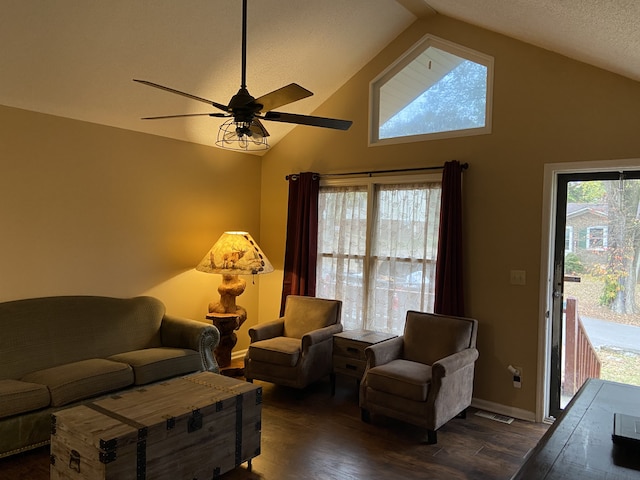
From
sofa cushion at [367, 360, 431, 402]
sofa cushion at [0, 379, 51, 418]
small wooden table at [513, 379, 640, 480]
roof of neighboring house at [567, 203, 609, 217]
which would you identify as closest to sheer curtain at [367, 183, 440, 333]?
sofa cushion at [367, 360, 431, 402]

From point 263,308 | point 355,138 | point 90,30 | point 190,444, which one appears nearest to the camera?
point 190,444

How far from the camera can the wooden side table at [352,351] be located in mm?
4082

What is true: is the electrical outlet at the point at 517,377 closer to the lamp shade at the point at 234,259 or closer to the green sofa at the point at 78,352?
the lamp shade at the point at 234,259

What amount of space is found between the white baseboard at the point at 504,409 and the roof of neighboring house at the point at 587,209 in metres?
1.68

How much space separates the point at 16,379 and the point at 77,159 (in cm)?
183

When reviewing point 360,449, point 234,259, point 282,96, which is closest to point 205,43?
point 282,96

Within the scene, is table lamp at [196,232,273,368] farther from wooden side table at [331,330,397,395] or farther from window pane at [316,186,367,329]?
wooden side table at [331,330,397,395]

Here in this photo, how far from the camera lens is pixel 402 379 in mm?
3414

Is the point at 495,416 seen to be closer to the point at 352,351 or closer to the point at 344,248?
the point at 352,351

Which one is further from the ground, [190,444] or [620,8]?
[620,8]

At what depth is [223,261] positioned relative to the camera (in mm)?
4520

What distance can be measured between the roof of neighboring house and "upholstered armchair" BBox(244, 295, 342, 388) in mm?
2232

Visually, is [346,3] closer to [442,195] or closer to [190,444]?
[442,195]

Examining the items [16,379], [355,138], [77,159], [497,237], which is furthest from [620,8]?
[16,379]
